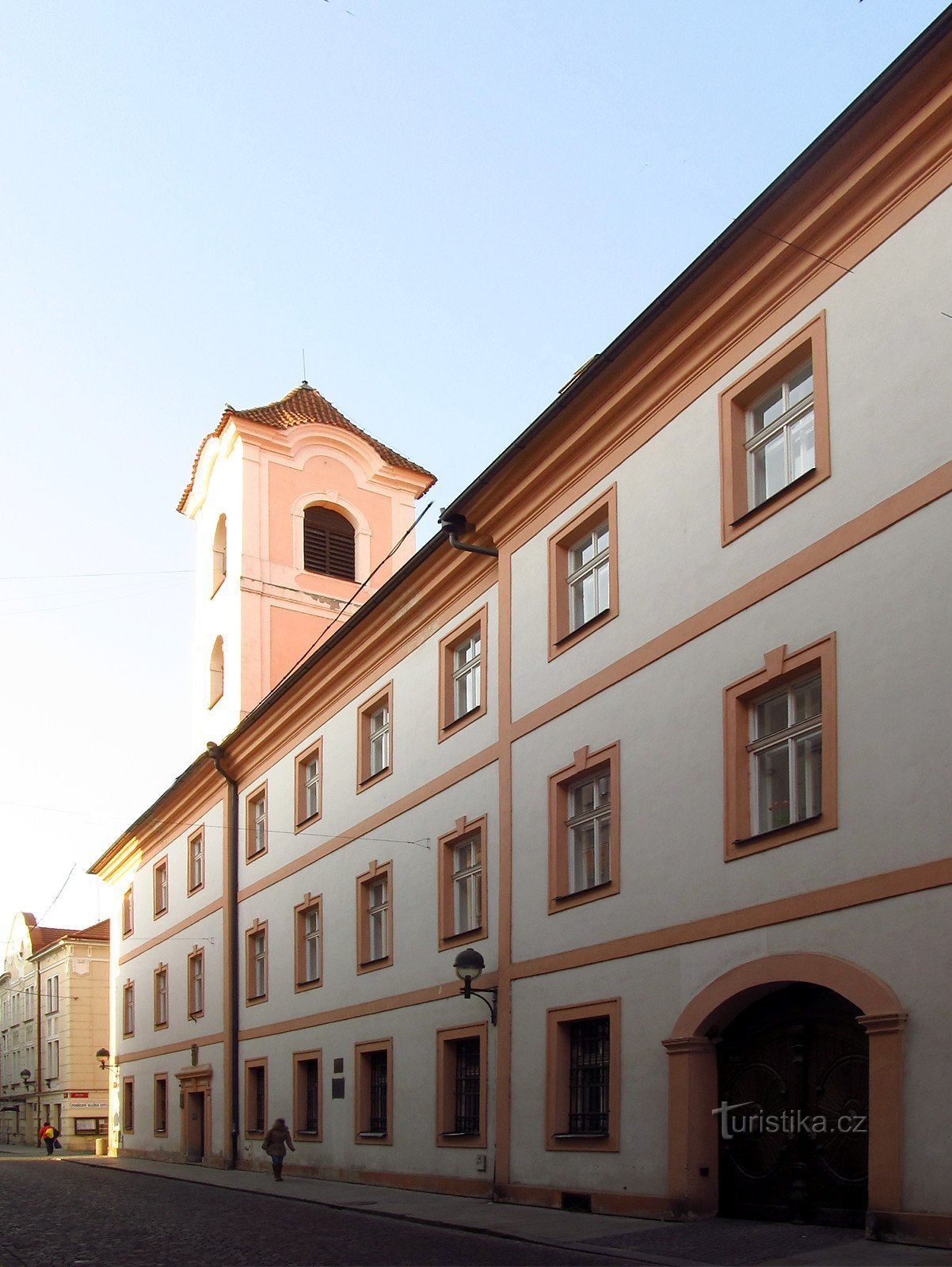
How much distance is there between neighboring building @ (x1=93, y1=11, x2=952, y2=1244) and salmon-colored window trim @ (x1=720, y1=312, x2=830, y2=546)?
0.04m

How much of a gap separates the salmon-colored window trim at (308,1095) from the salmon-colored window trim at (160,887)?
1253 centimetres

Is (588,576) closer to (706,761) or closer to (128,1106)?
(706,761)

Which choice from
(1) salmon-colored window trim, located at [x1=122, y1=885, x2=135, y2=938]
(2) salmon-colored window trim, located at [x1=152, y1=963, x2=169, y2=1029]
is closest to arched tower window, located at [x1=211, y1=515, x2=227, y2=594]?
(2) salmon-colored window trim, located at [x1=152, y1=963, x2=169, y2=1029]

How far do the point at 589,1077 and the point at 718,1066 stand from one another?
230 cm

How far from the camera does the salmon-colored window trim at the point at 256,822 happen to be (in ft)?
97.1

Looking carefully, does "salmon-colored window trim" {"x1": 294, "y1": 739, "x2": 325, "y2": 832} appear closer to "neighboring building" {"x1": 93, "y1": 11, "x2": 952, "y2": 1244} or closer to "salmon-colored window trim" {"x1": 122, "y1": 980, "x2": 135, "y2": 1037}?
"neighboring building" {"x1": 93, "y1": 11, "x2": 952, "y2": 1244}

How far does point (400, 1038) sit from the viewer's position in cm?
2122

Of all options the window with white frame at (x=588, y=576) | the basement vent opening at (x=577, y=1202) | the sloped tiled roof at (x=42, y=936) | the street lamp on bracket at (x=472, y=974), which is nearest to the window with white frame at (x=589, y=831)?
the street lamp on bracket at (x=472, y=974)

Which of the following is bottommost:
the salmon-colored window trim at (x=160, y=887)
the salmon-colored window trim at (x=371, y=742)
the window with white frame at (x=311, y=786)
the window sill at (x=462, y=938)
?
the salmon-colored window trim at (x=160, y=887)

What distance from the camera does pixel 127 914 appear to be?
42594 millimetres

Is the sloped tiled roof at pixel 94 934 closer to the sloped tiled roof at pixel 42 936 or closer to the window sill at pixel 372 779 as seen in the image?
the sloped tiled roof at pixel 42 936

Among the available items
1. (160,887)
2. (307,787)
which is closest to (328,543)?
(160,887)

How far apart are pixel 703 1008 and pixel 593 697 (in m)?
4.03

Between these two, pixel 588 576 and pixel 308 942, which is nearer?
pixel 588 576
